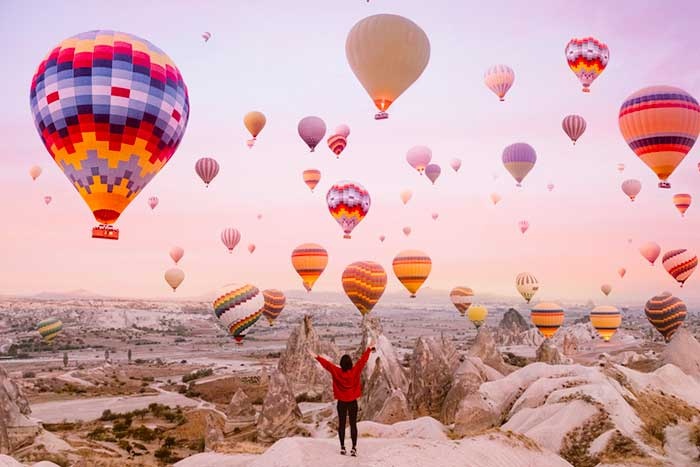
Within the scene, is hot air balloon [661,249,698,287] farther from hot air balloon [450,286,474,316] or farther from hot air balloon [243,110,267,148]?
hot air balloon [243,110,267,148]

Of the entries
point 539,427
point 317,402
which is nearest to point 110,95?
point 539,427

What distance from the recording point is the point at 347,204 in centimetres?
4697

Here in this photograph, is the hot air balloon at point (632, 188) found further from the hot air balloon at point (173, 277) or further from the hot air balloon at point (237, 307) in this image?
the hot air balloon at point (173, 277)

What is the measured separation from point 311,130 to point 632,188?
3469cm

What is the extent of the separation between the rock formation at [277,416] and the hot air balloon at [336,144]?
27.8 metres

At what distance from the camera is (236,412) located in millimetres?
35250

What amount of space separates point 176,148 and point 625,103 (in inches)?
1151

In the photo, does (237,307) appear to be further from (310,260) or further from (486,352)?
(486,352)

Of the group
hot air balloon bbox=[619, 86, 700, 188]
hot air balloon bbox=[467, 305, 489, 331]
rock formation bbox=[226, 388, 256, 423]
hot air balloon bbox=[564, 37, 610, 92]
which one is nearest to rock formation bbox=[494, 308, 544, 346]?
hot air balloon bbox=[467, 305, 489, 331]

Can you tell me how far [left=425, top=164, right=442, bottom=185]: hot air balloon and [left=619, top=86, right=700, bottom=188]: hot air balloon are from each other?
24811 mm

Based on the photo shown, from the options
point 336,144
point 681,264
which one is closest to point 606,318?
point 681,264

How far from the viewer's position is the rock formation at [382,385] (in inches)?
1078

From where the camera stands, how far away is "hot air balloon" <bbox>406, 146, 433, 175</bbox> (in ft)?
186

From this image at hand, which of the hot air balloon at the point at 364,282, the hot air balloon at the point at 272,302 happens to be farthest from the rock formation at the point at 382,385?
the hot air balloon at the point at 272,302
